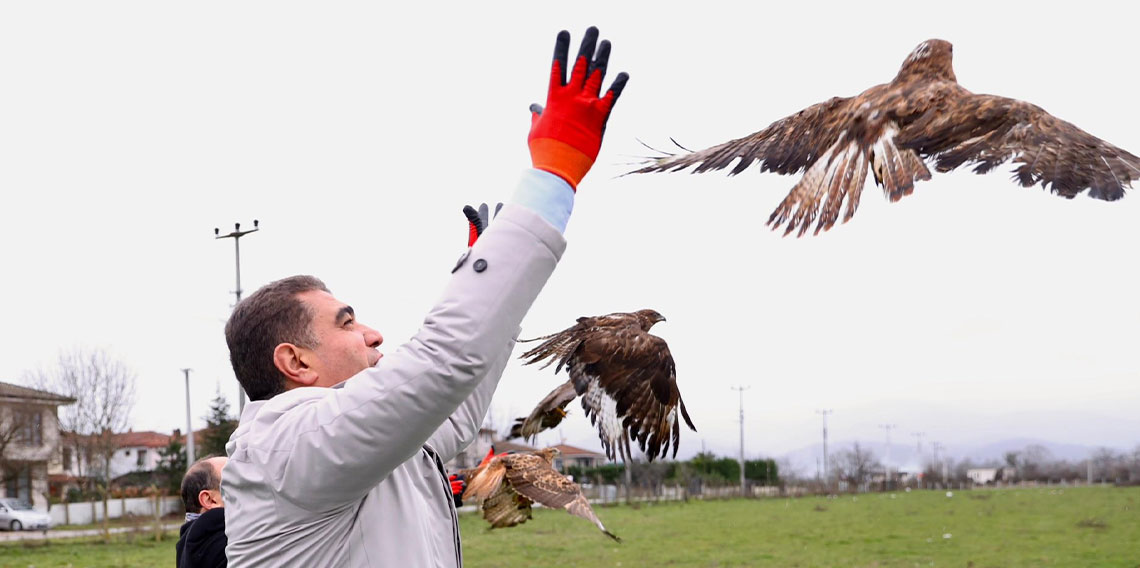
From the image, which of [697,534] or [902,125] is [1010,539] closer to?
[697,534]

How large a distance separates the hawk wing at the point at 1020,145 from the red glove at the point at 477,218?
2.86 feet

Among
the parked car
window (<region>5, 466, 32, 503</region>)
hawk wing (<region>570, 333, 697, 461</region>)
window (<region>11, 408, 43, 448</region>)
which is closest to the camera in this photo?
hawk wing (<region>570, 333, 697, 461</region>)

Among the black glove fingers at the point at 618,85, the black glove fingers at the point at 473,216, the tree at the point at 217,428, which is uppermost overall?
the black glove fingers at the point at 618,85

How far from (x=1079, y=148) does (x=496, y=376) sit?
1193 mm

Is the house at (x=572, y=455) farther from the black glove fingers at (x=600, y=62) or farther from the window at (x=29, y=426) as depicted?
the window at (x=29, y=426)

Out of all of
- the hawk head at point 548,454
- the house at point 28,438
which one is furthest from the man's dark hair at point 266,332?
the house at point 28,438

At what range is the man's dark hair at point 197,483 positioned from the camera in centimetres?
379

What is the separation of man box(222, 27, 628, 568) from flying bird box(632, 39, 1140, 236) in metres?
0.62

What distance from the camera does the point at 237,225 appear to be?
22234mm

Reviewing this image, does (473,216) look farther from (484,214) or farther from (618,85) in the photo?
(618,85)

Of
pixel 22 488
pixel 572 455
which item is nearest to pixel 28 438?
pixel 22 488

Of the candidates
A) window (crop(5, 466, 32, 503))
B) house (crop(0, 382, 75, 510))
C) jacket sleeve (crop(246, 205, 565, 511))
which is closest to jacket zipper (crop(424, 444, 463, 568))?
jacket sleeve (crop(246, 205, 565, 511))

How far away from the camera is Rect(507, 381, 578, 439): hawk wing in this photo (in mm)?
2871

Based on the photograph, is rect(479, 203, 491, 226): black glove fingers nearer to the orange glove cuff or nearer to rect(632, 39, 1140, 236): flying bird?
rect(632, 39, 1140, 236): flying bird
